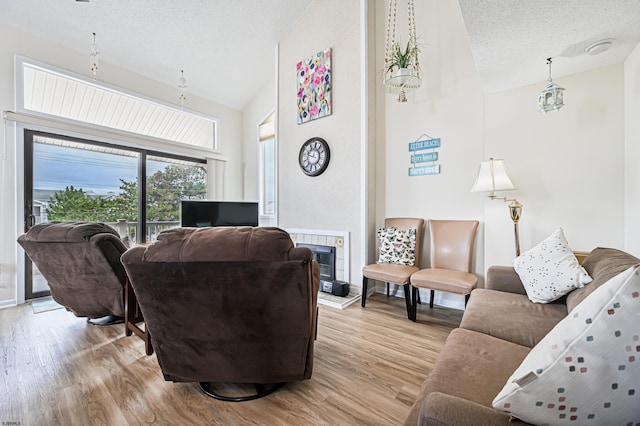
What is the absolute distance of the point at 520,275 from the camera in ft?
6.05

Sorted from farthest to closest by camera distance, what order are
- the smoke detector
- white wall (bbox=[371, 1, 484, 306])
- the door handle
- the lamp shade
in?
the door handle
white wall (bbox=[371, 1, 484, 306])
the lamp shade
the smoke detector

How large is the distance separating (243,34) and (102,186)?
2845mm

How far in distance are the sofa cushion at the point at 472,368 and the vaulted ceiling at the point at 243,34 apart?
1.82m

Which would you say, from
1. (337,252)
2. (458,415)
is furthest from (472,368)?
(337,252)

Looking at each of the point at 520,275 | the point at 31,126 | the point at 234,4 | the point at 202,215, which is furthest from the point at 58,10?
the point at 520,275

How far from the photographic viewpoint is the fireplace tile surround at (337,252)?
300 cm

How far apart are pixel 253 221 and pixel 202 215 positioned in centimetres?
72

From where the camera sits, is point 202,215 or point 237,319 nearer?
point 237,319

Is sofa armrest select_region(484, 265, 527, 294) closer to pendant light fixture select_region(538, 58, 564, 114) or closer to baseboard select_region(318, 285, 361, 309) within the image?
pendant light fixture select_region(538, 58, 564, 114)

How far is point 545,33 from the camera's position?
1684 millimetres

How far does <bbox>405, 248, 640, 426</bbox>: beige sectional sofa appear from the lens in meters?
0.66

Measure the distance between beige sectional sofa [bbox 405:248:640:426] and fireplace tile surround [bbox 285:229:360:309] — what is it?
4.87 feet

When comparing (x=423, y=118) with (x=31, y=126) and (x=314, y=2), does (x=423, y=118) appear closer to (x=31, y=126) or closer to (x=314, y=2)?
(x=314, y=2)

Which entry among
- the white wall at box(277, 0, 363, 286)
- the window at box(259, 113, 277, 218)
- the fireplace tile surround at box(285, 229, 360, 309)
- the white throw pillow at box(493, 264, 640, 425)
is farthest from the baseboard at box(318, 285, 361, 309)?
the white throw pillow at box(493, 264, 640, 425)
